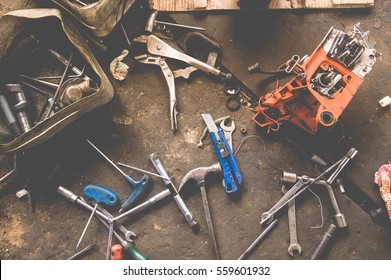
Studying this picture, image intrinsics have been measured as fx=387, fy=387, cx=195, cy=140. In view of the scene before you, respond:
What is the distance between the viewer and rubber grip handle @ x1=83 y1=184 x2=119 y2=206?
2.81m

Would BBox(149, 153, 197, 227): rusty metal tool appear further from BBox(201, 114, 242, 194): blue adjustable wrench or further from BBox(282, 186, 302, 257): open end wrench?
BBox(282, 186, 302, 257): open end wrench

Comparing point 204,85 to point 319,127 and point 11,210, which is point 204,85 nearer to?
point 319,127

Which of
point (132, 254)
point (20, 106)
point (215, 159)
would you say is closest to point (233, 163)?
point (215, 159)

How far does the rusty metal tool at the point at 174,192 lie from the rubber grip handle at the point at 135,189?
12 centimetres

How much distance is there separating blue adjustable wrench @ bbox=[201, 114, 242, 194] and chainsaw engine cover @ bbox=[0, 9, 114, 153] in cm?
84

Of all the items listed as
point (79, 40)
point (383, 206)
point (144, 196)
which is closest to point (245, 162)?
point (144, 196)

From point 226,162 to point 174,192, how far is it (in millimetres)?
444

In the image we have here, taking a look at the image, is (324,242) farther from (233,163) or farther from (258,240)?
(233,163)

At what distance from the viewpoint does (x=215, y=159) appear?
2.95 metres

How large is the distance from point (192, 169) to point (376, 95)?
1.52 metres

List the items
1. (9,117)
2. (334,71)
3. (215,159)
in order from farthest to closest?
1. (215,159)
2. (9,117)
3. (334,71)

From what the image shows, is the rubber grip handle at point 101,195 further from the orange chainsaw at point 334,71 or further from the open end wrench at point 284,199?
the orange chainsaw at point 334,71

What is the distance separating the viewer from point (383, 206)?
2863mm

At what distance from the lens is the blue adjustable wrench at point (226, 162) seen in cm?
282
